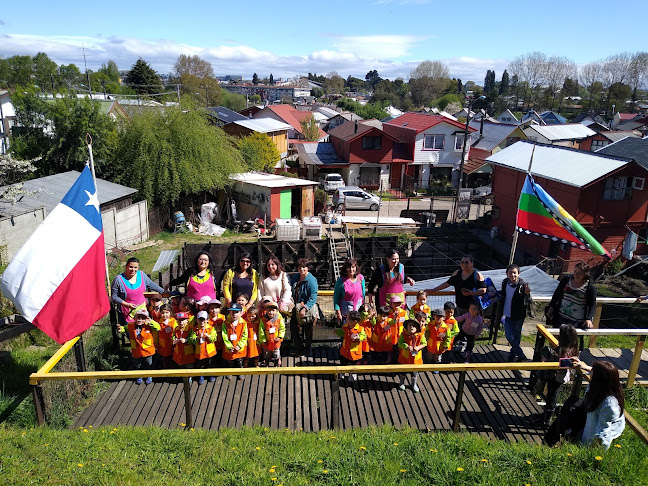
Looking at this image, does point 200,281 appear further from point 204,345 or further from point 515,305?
point 515,305

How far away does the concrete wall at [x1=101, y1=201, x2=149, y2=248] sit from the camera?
64.1 ft

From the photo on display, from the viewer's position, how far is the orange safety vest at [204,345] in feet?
19.6

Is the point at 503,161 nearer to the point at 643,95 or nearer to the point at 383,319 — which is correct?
the point at 383,319

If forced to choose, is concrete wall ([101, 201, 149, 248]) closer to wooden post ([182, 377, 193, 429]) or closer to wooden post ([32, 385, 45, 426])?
wooden post ([32, 385, 45, 426])

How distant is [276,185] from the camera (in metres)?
24.8

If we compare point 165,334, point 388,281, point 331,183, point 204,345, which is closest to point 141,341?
point 165,334

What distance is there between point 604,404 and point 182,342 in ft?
15.2

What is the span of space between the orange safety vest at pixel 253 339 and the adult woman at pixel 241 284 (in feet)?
1.21

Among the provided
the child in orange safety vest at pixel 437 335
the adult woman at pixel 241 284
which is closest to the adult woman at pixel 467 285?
the child in orange safety vest at pixel 437 335

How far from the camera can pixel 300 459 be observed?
14.3 feet

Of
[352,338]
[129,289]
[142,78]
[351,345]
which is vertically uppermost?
[142,78]

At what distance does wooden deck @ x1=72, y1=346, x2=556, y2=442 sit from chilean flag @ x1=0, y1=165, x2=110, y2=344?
1.12m

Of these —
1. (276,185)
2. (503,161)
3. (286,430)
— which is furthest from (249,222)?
(286,430)

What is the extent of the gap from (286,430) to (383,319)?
6.48 feet
